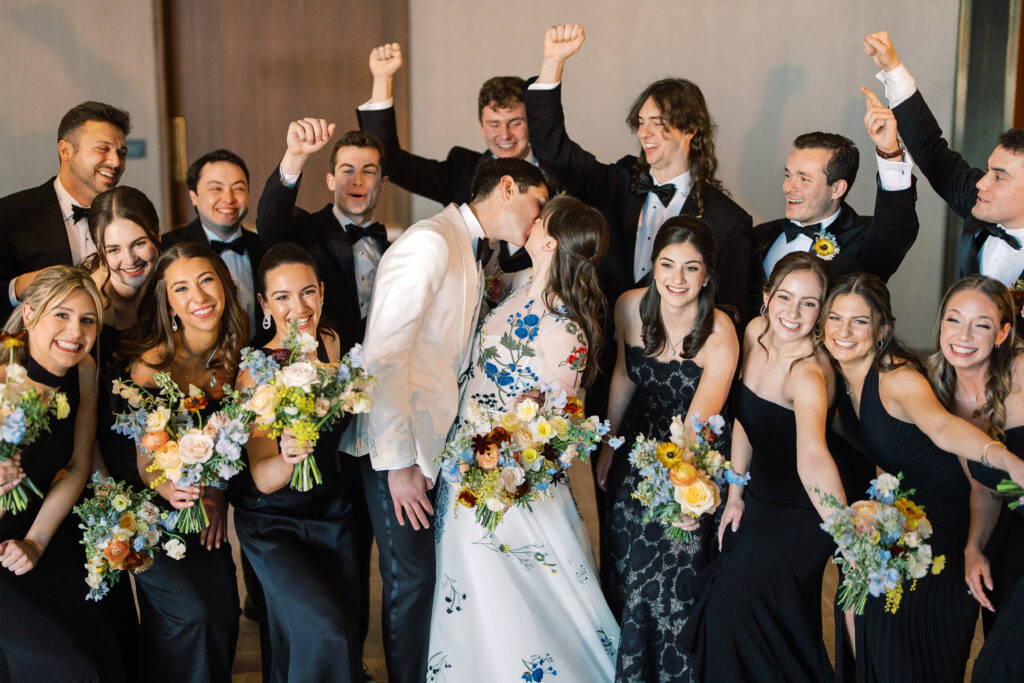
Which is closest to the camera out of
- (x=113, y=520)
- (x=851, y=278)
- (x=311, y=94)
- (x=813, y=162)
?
(x=113, y=520)

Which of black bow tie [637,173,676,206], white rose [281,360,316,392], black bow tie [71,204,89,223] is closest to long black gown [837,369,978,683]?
black bow tie [637,173,676,206]

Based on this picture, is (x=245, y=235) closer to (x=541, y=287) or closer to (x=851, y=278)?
(x=541, y=287)

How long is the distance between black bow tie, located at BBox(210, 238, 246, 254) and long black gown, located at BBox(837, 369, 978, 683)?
253cm

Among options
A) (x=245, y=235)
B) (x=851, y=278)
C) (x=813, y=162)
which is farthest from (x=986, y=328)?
(x=245, y=235)

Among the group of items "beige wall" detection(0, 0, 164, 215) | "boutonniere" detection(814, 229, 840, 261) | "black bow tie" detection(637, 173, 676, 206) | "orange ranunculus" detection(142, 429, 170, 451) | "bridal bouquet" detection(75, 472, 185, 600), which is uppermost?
"beige wall" detection(0, 0, 164, 215)

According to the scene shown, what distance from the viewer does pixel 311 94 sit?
6.85 metres

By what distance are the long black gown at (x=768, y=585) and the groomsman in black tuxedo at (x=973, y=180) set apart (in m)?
1.12

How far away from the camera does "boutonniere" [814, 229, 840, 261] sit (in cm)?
388

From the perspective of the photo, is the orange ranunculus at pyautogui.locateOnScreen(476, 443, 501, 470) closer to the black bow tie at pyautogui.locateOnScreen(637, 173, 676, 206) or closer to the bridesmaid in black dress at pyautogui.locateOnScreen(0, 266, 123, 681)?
the bridesmaid in black dress at pyautogui.locateOnScreen(0, 266, 123, 681)

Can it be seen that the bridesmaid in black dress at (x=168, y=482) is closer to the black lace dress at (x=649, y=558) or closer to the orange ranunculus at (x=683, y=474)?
the black lace dress at (x=649, y=558)

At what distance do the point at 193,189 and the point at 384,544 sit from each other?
Result: 70.7 inches

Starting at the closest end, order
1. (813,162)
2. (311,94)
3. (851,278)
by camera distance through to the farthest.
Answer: (851,278)
(813,162)
(311,94)

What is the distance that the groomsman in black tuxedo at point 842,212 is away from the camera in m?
3.75

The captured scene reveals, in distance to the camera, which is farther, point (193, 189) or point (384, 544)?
point (193, 189)
